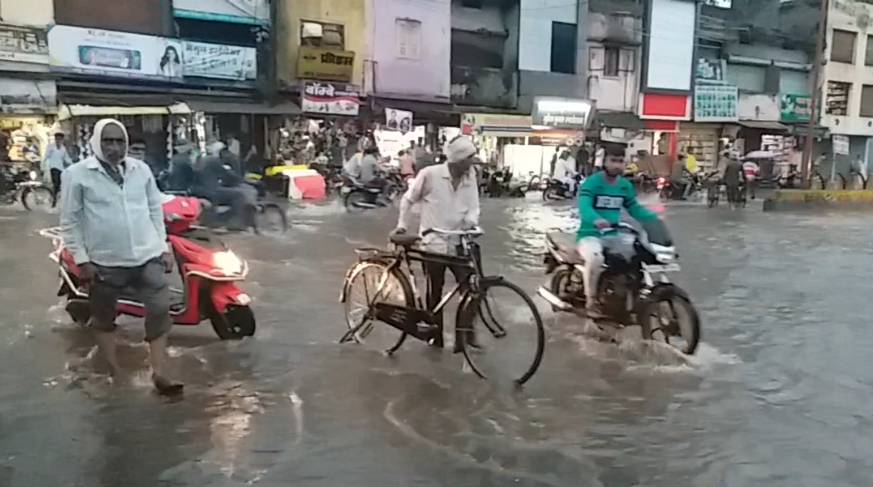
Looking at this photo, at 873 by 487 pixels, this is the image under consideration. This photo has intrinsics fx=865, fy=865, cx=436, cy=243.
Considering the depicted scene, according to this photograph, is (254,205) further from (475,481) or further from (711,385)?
(475,481)

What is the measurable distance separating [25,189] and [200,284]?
12.7 meters

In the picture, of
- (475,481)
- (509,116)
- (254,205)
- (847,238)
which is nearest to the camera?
(475,481)

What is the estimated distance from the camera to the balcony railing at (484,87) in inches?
1193

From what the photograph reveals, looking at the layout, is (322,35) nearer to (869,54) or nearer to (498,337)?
(498,337)

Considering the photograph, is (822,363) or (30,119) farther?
(30,119)

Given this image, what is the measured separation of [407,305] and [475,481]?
8.01 ft

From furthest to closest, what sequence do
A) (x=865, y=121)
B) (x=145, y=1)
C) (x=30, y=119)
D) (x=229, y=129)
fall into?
(x=865, y=121)
(x=229, y=129)
(x=145, y=1)
(x=30, y=119)

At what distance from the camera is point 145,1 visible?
23359 millimetres

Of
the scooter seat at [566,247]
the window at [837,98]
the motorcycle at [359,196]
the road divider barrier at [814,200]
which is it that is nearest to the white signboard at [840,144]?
the window at [837,98]

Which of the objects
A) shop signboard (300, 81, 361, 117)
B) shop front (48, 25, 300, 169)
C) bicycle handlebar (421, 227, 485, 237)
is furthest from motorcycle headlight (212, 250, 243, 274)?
shop signboard (300, 81, 361, 117)

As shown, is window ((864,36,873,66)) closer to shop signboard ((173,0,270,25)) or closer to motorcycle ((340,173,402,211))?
shop signboard ((173,0,270,25))

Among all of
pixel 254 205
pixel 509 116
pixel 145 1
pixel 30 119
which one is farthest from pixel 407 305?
pixel 509 116

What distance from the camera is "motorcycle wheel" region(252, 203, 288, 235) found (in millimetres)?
14711

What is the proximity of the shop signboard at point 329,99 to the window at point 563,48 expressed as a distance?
9089 millimetres
